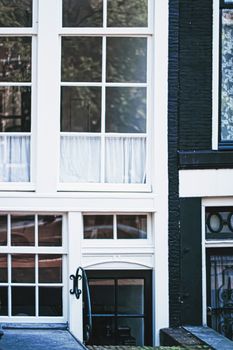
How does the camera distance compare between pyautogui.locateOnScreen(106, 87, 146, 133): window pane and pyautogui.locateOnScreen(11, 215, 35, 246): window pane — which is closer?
pyautogui.locateOnScreen(11, 215, 35, 246): window pane

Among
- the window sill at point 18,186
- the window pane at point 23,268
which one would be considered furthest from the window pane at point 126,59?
the window pane at point 23,268

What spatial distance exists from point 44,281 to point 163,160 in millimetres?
1902

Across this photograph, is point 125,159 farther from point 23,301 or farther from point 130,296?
point 23,301

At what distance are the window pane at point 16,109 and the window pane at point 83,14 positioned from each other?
90cm

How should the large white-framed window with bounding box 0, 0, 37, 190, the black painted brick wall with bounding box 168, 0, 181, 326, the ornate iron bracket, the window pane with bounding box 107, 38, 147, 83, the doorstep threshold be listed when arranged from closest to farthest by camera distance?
the doorstep threshold
the ornate iron bracket
the black painted brick wall with bounding box 168, 0, 181, 326
the large white-framed window with bounding box 0, 0, 37, 190
the window pane with bounding box 107, 38, 147, 83

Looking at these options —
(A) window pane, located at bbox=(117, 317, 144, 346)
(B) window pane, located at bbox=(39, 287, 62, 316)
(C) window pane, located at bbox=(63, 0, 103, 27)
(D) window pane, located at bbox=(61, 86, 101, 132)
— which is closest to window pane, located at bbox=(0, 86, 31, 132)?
(D) window pane, located at bbox=(61, 86, 101, 132)

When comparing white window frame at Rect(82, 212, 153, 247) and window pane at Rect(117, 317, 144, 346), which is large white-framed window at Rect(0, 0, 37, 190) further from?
window pane at Rect(117, 317, 144, 346)

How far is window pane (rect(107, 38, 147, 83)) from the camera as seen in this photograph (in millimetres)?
10938

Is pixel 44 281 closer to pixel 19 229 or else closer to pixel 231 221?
pixel 19 229

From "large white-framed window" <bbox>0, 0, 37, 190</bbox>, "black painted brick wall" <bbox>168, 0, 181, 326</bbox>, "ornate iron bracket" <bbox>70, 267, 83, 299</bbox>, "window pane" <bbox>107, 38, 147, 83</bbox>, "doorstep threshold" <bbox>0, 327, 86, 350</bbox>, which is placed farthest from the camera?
"window pane" <bbox>107, 38, 147, 83</bbox>

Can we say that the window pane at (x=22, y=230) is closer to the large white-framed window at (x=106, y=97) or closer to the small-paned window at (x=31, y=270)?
the small-paned window at (x=31, y=270)

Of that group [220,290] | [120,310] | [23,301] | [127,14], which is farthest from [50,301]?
[127,14]

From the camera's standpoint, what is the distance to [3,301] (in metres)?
10.9

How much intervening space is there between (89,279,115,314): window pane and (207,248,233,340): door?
43.1 inches
